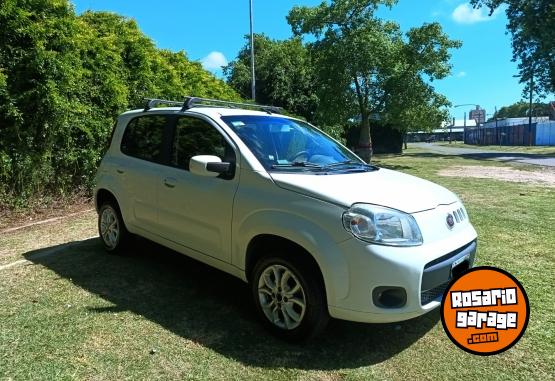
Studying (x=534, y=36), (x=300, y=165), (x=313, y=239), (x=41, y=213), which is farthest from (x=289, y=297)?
(x=534, y=36)

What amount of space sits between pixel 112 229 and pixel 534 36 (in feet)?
110

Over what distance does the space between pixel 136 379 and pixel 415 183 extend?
2.62 meters

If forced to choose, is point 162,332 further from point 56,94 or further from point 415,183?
point 56,94

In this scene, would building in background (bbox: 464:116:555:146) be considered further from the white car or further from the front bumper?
the front bumper

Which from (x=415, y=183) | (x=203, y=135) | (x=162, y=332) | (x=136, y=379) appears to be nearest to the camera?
(x=136, y=379)

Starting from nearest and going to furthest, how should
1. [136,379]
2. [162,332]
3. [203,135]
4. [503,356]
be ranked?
[136,379], [503,356], [162,332], [203,135]

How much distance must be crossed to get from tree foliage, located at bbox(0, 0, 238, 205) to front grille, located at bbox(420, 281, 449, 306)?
6.43 metres

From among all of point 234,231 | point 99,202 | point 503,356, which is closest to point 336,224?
point 234,231

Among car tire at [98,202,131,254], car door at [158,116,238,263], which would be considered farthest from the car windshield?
car tire at [98,202,131,254]

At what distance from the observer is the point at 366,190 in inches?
137

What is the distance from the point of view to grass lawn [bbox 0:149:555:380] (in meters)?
3.21

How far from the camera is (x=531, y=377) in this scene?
10.3ft

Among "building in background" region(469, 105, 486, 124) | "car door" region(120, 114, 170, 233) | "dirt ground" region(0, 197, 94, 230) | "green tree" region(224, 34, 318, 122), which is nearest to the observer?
"car door" region(120, 114, 170, 233)

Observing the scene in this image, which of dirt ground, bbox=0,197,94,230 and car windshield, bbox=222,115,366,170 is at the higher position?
car windshield, bbox=222,115,366,170
